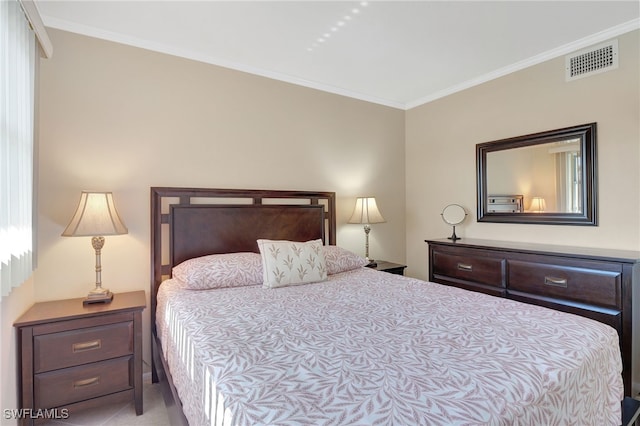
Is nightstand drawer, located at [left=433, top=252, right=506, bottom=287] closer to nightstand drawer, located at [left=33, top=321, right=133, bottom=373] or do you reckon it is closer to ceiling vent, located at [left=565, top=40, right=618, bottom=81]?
ceiling vent, located at [left=565, top=40, right=618, bottom=81]

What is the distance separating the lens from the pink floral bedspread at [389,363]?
34.4 inches

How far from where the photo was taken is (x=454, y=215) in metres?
3.41

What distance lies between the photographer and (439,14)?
7.04ft

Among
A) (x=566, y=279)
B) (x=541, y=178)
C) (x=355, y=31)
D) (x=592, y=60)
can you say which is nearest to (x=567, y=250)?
(x=566, y=279)

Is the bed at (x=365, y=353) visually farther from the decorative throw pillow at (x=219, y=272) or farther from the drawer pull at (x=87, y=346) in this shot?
the drawer pull at (x=87, y=346)

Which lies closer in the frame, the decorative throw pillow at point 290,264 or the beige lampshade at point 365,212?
the decorative throw pillow at point 290,264

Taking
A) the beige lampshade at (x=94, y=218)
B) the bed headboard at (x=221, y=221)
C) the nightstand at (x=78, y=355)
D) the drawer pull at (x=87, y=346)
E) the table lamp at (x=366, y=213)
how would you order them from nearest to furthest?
the nightstand at (x=78, y=355)
the drawer pull at (x=87, y=346)
the beige lampshade at (x=94, y=218)
the bed headboard at (x=221, y=221)
the table lamp at (x=366, y=213)

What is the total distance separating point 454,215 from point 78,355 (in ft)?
10.8

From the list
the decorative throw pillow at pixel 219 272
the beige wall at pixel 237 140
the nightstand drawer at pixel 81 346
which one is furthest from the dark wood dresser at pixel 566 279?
the nightstand drawer at pixel 81 346

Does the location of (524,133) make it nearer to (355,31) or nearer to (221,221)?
(355,31)

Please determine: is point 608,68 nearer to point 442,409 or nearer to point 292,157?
point 292,157

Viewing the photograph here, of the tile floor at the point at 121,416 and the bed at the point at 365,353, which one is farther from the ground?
the bed at the point at 365,353

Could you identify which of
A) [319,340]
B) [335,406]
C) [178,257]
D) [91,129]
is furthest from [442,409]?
[91,129]

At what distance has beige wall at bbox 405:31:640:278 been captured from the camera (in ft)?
7.66
